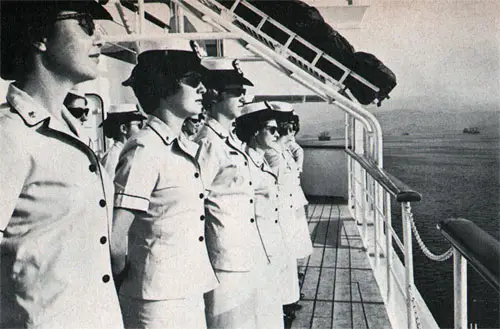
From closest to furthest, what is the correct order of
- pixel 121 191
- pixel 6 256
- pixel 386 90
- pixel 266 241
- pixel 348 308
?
pixel 6 256 < pixel 121 191 < pixel 266 241 < pixel 348 308 < pixel 386 90

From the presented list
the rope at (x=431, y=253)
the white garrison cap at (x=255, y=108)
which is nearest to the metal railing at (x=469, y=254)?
the rope at (x=431, y=253)

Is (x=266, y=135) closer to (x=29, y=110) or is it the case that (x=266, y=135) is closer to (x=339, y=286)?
(x=339, y=286)

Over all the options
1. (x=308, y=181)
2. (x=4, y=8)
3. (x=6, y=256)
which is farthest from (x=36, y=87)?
(x=308, y=181)

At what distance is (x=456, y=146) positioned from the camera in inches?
1387

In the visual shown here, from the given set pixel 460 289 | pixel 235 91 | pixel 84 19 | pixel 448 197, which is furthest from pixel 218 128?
pixel 448 197

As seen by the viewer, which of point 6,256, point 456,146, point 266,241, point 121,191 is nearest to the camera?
point 6,256

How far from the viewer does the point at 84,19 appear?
0.94m

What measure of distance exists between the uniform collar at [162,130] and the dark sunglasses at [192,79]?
0.38 feet

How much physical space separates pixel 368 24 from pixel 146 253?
5.35 metres

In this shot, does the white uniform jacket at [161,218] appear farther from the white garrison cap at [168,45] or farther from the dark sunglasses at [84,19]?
the dark sunglasses at [84,19]

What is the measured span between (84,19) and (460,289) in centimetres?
81

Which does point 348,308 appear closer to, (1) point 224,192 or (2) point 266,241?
(2) point 266,241

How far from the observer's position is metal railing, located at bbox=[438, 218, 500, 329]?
2.23ft

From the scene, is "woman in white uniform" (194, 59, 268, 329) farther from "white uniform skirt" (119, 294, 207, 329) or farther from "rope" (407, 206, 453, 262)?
"rope" (407, 206, 453, 262)
